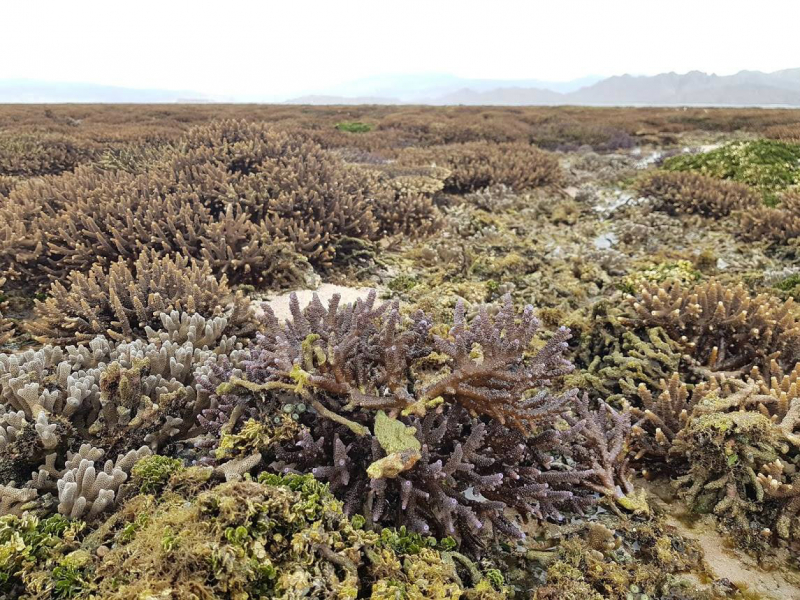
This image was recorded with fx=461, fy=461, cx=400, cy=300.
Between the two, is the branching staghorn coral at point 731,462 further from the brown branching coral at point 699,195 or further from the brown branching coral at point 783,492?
the brown branching coral at point 699,195

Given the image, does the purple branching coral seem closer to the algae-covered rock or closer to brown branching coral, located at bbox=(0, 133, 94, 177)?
the algae-covered rock

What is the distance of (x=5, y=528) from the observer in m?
1.71

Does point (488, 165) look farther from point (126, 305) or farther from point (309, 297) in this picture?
point (126, 305)

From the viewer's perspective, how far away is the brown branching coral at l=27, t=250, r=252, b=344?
3551 mm

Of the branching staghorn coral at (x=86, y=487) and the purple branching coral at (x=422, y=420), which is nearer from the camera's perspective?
the branching staghorn coral at (x=86, y=487)

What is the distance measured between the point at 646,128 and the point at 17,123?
84.3 feet

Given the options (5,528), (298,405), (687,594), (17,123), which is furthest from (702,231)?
(17,123)

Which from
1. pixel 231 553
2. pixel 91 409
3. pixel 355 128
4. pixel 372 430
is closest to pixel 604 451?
pixel 372 430

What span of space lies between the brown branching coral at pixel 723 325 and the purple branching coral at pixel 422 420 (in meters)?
1.62

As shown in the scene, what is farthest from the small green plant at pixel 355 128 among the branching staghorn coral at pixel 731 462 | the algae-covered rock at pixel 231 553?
the algae-covered rock at pixel 231 553

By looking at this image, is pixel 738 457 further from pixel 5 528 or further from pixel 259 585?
pixel 5 528

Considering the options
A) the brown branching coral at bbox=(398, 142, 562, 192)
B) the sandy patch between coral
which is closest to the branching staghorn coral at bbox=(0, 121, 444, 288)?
the sandy patch between coral

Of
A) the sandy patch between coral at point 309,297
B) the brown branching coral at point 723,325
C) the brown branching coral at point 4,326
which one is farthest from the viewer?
the sandy patch between coral at point 309,297

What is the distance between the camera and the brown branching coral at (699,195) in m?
8.42
